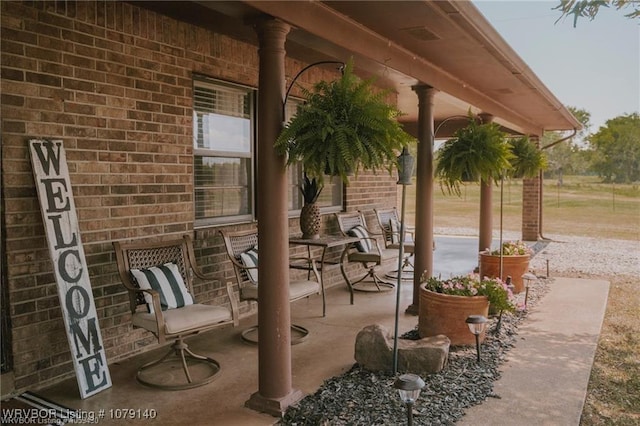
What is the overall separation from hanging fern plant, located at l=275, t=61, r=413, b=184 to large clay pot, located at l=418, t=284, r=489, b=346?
5.21ft

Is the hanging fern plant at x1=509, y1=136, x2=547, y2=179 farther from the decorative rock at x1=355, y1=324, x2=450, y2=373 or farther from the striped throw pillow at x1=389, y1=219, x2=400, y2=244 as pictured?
the decorative rock at x1=355, y1=324, x2=450, y2=373

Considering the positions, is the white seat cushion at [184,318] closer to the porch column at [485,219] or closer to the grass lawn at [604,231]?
the grass lawn at [604,231]

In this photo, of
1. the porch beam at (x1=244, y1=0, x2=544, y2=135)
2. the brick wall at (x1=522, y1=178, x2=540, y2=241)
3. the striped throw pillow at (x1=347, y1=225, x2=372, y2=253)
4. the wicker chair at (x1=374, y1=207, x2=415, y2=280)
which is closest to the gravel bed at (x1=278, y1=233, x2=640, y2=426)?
the striped throw pillow at (x1=347, y1=225, x2=372, y2=253)

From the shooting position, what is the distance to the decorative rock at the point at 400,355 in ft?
11.4

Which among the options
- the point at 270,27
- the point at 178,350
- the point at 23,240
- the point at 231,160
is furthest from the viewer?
the point at 231,160

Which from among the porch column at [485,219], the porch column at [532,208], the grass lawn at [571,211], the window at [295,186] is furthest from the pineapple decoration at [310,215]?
the porch column at [532,208]

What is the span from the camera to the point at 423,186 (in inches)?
202

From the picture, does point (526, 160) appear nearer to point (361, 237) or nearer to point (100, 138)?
point (361, 237)

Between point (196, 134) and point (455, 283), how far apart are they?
256 centimetres

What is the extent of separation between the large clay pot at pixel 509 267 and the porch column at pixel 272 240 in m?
3.76

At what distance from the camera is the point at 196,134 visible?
14.6 ft

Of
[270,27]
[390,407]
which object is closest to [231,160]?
[270,27]

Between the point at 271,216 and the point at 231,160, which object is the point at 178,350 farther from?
the point at 231,160

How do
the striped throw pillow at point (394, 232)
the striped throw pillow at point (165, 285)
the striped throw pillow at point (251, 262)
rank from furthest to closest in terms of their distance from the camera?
the striped throw pillow at point (394, 232), the striped throw pillow at point (251, 262), the striped throw pillow at point (165, 285)
